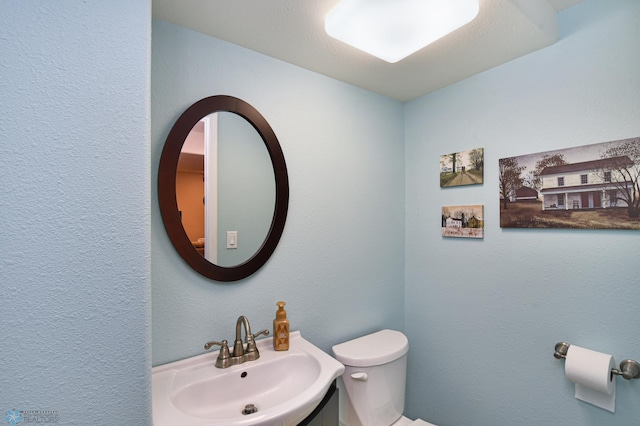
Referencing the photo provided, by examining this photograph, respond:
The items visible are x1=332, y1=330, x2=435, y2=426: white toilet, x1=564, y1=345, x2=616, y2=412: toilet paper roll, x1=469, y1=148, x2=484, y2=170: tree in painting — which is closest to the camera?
x1=564, y1=345, x2=616, y2=412: toilet paper roll

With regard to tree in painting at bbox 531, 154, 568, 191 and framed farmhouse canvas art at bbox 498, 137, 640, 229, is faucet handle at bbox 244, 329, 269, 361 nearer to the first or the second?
framed farmhouse canvas art at bbox 498, 137, 640, 229

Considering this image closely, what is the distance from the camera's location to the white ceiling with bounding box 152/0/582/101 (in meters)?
1.13

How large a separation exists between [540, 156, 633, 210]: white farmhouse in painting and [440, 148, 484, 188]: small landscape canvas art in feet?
1.00

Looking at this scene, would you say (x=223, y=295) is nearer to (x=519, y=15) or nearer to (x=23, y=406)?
(x=23, y=406)

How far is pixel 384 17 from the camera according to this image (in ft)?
3.55

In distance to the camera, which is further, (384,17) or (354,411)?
(354,411)

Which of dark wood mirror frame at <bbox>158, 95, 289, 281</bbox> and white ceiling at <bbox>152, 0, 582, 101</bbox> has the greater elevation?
white ceiling at <bbox>152, 0, 582, 101</bbox>

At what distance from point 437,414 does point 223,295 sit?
150cm

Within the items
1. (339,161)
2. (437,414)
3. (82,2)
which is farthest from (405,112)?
(437,414)

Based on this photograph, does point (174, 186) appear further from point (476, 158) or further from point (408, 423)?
point (408, 423)

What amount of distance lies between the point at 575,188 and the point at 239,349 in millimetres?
1632

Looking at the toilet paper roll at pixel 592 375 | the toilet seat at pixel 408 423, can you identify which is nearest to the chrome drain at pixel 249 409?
the toilet seat at pixel 408 423

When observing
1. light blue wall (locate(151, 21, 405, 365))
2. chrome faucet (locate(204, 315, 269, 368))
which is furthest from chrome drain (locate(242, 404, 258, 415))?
light blue wall (locate(151, 21, 405, 365))

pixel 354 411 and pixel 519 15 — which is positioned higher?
pixel 519 15
